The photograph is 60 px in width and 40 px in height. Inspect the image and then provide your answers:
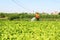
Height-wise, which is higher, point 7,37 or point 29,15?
point 7,37

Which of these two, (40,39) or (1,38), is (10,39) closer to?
(1,38)

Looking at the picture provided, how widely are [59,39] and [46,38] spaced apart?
0.40 m

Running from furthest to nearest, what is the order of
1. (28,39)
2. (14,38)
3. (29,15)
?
(29,15) → (14,38) → (28,39)

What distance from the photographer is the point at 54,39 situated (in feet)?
18.5

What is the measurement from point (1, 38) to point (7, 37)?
211 mm

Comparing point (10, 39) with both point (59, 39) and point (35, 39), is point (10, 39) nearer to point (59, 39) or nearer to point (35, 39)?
point (35, 39)

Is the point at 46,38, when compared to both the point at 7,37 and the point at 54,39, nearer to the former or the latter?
the point at 54,39

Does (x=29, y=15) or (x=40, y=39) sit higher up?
(x=40, y=39)

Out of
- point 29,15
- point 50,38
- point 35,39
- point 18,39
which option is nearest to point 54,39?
point 50,38

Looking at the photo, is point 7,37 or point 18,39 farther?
point 7,37

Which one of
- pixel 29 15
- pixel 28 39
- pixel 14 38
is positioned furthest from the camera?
pixel 29 15

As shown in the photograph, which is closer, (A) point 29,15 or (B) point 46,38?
(B) point 46,38

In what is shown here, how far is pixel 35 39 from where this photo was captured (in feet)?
17.9

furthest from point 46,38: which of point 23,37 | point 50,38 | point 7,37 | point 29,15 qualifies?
point 29,15
